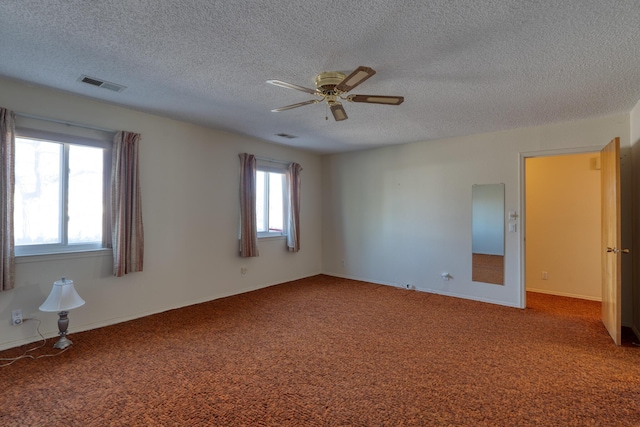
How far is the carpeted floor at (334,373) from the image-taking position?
1974mm

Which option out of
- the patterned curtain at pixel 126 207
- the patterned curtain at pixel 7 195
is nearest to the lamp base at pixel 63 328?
the patterned curtain at pixel 7 195

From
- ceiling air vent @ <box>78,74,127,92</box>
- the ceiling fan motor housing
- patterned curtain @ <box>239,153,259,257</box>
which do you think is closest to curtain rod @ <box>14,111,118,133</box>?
ceiling air vent @ <box>78,74,127,92</box>

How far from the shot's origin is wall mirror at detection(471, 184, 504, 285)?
14.4 ft

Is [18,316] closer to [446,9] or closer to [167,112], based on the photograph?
Result: [167,112]

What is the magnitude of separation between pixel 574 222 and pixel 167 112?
581 centimetres

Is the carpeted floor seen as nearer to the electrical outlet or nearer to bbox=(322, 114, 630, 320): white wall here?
the electrical outlet

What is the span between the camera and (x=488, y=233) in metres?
4.47

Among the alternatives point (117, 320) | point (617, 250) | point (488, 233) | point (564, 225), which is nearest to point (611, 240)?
point (617, 250)

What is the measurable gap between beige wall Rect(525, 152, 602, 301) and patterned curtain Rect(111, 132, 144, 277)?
5.44 metres

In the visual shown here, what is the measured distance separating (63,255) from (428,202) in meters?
4.70

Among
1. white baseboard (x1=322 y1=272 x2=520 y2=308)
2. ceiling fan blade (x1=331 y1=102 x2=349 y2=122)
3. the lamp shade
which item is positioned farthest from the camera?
white baseboard (x1=322 y1=272 x2=520 y2=308)

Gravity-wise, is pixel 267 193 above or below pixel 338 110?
below

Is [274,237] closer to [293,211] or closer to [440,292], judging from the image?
[293,211]

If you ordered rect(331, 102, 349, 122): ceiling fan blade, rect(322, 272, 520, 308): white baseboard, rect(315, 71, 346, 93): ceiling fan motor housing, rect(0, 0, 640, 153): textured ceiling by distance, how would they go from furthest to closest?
1. rect(322, 272, 520, 308): white baseboard
2. rect(331, 102, 349, 122): ceiling fan blade
3. rect(315, 71, 346, 93): ceiling fan motor housing
4. rect(0, 0, 640, 153): textured ceiling
